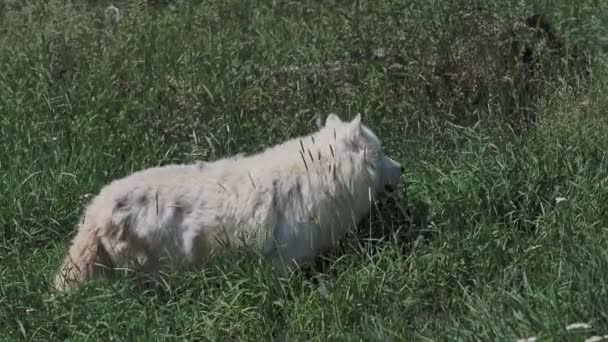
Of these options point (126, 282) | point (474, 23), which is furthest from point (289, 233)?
point (474, 23)

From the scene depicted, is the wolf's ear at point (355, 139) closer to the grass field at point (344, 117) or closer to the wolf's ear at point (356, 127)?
the wolf's ear at point (356, 127)

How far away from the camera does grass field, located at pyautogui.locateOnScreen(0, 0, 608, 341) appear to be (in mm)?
5531

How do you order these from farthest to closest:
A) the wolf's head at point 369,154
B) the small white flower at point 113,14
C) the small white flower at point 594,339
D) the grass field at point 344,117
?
1. the small white flower at point 113,14
2. the wolf's head at point 369,154
3. the grass field at point 344,117
4. the small white flower at point 594,339

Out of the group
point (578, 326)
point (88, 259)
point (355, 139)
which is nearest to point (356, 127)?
point (355, 139)

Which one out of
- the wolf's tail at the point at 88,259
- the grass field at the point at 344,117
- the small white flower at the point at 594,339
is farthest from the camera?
the wolf's tail at the point at 88,259

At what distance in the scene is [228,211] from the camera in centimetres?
623

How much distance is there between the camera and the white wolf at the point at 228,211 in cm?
620

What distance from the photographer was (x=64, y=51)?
30.2 feet

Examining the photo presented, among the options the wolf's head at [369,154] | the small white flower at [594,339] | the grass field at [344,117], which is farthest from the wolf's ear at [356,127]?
the small white flower at [594,339]

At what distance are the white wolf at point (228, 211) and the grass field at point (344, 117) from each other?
192mm

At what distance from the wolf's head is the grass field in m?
0.16

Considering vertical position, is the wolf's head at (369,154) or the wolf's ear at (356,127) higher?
the wolf's ear at (356,127)

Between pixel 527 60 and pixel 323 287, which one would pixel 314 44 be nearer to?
pixel 527 60

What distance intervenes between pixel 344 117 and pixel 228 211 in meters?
2.20
